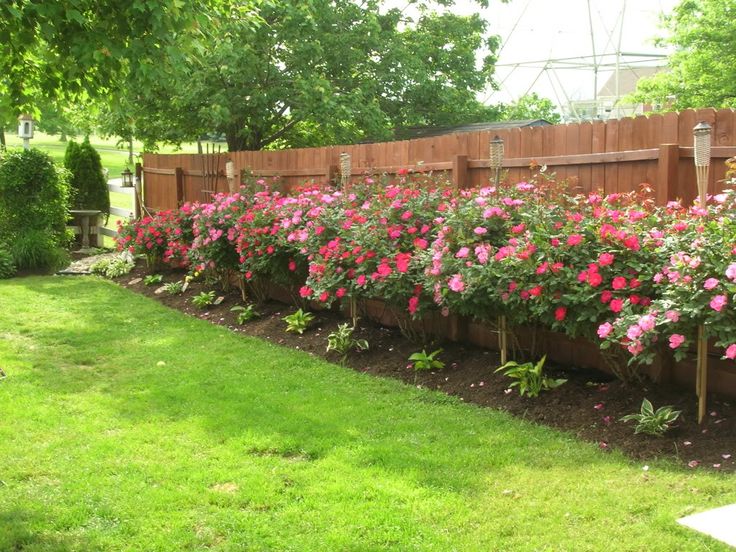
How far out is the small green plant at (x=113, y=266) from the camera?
1284cm

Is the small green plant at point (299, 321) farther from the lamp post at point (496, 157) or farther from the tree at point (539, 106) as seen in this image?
the tree at point (539, 106)

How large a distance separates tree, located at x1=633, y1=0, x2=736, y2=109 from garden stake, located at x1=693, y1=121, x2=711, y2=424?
1669 centimetres

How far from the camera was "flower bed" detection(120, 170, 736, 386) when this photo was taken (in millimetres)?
4270

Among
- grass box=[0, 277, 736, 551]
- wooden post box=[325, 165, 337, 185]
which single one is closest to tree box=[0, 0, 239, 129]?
grass box=[0, 277, 736, 551]

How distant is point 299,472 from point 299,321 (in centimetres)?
383

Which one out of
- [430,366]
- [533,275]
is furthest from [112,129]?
[533,275]

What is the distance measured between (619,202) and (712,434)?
1.77 metres

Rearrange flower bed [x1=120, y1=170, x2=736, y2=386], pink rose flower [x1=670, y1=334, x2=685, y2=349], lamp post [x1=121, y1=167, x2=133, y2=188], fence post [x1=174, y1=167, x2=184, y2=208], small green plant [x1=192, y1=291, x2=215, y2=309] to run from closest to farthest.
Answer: pink rose flower [x1=670, y1=334, x2=685, y2=349], flower bed [x1=120, y1=170, x2=736, y2=386], small green plant [x1=192, y1=291, x2=215, y2=309], fence post [x1=174, y1=167, x2=184, y2=208], lamp post [x1=121, y1=167, x2=133, y2=188]

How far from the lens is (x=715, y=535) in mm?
3109

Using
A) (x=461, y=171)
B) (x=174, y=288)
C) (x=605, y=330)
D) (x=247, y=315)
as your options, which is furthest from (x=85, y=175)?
(x=605, y=330)

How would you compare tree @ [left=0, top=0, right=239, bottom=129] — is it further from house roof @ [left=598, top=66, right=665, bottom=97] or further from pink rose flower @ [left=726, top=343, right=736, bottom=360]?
house roof @ [left=598, top=66, right=665, bottom=97]

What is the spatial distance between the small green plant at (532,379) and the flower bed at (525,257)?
32cm

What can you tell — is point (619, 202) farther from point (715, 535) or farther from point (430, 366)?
point (715, 535)

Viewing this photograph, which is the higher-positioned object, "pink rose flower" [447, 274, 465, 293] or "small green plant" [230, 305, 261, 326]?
"pink rose flower" [447, 274, 465, 293]
